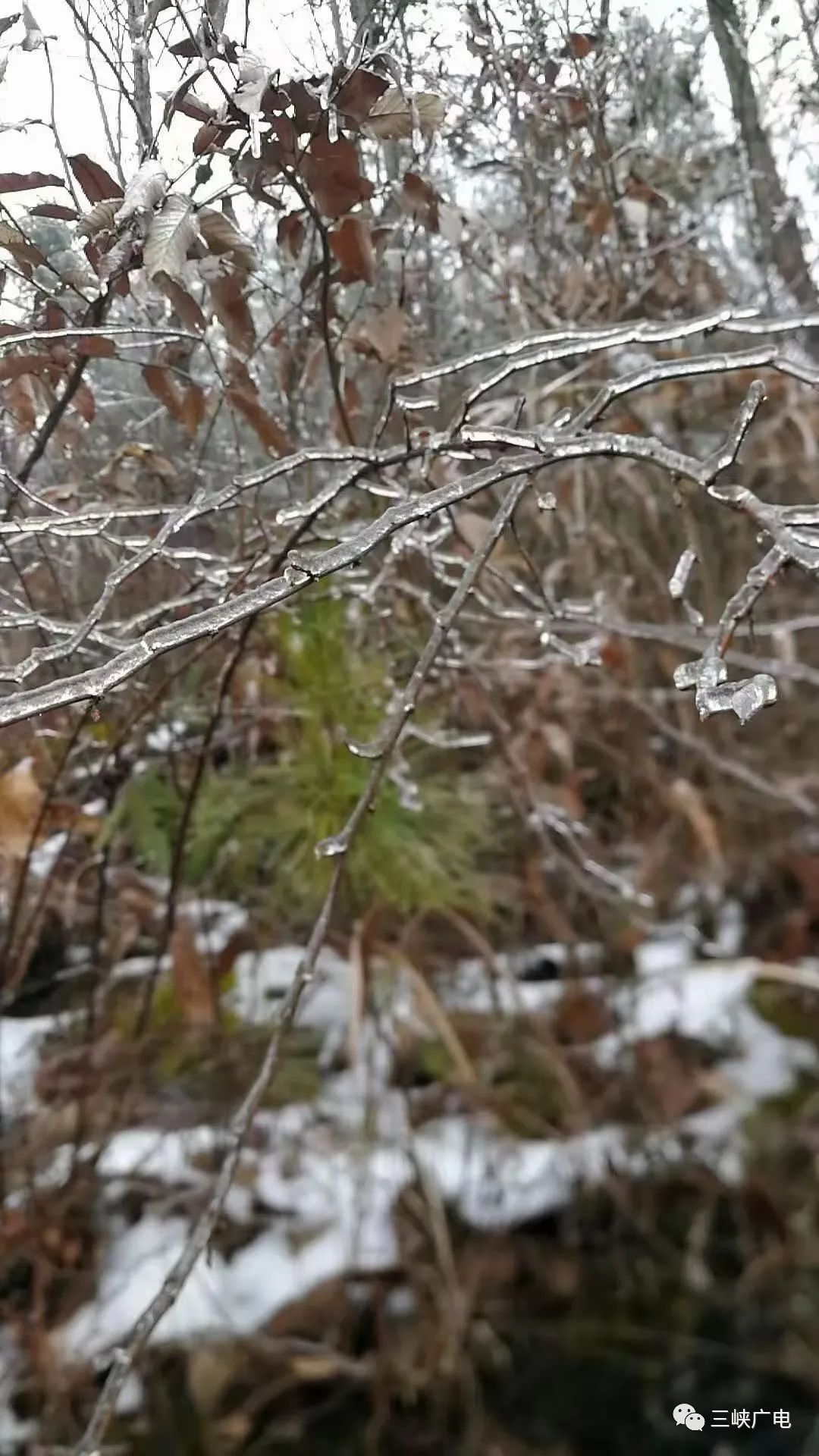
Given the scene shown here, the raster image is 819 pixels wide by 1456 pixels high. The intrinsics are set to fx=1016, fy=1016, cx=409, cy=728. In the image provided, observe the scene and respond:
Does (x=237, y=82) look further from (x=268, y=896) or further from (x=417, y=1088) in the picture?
(x=417, y=1088)

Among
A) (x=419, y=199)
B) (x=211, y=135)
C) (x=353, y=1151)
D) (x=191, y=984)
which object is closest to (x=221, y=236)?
(x=211, y=135)

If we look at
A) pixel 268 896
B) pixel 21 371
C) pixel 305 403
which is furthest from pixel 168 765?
pixel 21 371

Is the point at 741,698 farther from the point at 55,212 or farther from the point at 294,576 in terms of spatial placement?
the point at 55,212

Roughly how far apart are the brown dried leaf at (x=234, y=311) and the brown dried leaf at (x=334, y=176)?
6 centimetres

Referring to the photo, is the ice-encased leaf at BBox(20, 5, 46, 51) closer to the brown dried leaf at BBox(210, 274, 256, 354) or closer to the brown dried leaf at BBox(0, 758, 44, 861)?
the brown dried leaf at BBox(210, 274, 256, 354)

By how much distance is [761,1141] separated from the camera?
1.07 metres

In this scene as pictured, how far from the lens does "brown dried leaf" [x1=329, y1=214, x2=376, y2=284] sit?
1.86 ft

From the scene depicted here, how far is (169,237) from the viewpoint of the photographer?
0.42 m

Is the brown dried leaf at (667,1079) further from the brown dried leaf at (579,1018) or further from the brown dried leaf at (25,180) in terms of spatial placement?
the brown dried leaf at (25,180)

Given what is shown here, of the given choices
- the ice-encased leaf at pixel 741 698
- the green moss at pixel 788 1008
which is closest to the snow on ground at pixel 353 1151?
the green moss at pixel 788 1008

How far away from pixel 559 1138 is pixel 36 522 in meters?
0.83

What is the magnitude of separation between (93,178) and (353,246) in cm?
16

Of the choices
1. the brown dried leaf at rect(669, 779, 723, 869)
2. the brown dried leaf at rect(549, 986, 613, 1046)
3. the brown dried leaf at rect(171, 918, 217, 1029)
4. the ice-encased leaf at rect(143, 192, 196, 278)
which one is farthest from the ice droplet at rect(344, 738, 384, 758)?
the brown dried leaf at rect(669, 779, 723, 869)

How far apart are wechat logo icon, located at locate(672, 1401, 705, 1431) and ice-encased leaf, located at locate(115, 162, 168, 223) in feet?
3.31
